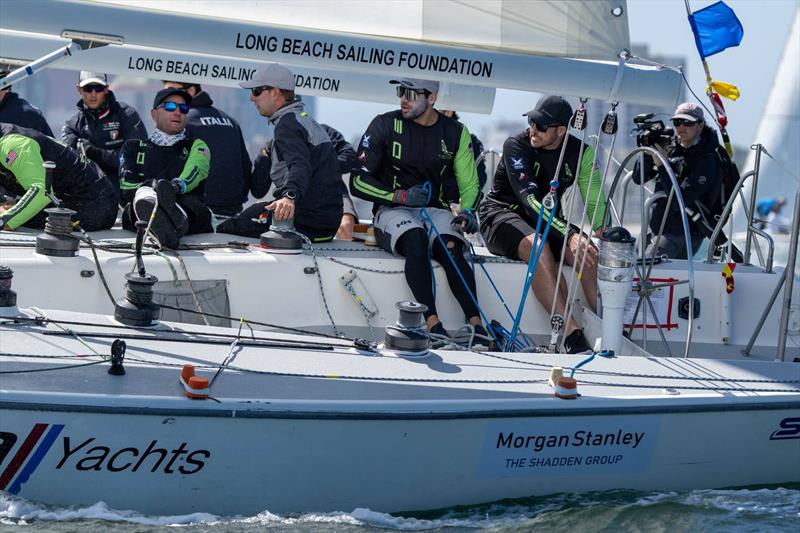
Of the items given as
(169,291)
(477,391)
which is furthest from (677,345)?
(169,291)

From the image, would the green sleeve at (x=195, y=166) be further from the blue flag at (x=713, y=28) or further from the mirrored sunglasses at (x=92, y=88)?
the blue flag at (x=713, y=28)

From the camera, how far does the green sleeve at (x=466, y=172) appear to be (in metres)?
6.25

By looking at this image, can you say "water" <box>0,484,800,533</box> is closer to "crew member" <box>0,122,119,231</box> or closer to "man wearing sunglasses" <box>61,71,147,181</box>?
"crew member" <box>0,122,119,231</box>

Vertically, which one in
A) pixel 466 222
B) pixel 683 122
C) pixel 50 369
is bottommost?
pixel 50 369

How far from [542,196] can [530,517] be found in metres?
2.18

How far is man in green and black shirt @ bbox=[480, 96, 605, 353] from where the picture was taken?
598cm


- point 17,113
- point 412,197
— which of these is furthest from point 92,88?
point 412,197

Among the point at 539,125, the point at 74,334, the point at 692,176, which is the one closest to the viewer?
the point at 74,334

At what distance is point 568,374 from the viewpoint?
4781 mm

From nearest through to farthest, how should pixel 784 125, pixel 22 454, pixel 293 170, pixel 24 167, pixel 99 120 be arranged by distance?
pixel 22 454 → pixel 24 167 → pixel 293 170 → pixel 99 120 → pixel 784 125

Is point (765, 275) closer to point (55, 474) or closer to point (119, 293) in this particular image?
point (119, 293)

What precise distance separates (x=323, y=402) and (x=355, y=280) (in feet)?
5.75

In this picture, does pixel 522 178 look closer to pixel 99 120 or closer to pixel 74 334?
pixel 74 334

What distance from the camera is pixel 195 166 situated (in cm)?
604
